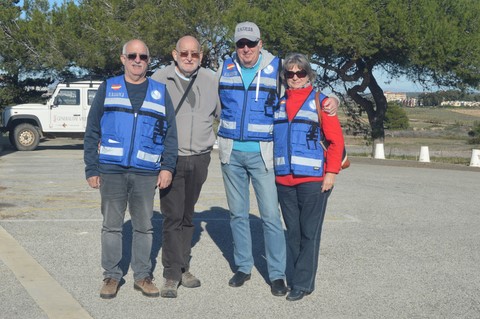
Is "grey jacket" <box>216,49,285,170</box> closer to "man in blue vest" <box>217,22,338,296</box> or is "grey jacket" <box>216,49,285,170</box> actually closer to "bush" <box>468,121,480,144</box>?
"man in blue vest" <box>217,22,338,296</box>

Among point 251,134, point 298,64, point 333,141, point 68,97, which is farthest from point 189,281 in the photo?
point 68,97

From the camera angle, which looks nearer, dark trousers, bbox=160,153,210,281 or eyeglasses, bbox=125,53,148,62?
eyeglasses, bbox=125,53,148,62

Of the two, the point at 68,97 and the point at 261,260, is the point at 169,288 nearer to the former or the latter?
the point at 261,260

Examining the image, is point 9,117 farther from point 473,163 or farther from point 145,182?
point 145,182

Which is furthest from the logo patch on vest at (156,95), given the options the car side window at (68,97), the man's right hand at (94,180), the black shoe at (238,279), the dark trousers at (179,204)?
the car side window at (68,97)

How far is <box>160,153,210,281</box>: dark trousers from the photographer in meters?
6.04

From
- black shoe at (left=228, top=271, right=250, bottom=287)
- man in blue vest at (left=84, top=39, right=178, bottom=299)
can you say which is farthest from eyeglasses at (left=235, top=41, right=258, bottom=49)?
black shoe at (left=228, top=271, right=250, bottom=287)

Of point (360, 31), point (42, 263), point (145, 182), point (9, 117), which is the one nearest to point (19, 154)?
point (9, 117)

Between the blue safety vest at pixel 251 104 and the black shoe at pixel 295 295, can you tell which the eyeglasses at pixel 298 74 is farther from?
the black shoe at pixel 295 295

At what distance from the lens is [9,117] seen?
77.7 feet

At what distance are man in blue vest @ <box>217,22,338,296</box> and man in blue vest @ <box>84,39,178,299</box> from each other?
0.48 metres

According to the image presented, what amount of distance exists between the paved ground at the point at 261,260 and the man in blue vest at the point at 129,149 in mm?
471

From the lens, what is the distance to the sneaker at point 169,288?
5882 mm

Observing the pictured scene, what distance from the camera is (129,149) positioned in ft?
18.4
